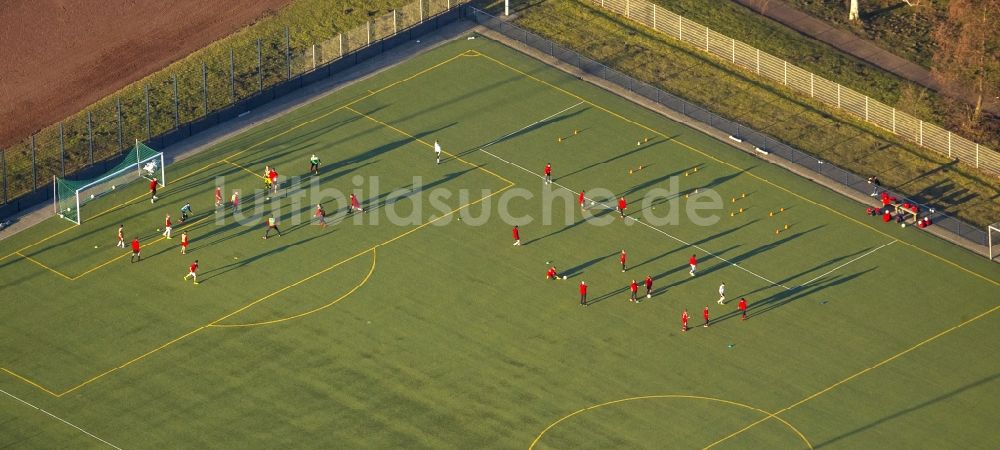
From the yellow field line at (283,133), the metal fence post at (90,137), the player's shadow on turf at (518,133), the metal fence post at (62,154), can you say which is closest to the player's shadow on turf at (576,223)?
the player's shadow on turf at (518,133)

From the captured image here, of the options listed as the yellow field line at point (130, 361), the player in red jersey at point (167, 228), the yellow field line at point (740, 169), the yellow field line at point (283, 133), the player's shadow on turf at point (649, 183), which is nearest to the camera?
the yellow field line at point (130, 361)

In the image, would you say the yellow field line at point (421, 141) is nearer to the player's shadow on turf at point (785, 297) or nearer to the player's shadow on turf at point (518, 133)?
the player's shadow on turf at point (518, 133)

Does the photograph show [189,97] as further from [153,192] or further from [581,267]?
[581,267]


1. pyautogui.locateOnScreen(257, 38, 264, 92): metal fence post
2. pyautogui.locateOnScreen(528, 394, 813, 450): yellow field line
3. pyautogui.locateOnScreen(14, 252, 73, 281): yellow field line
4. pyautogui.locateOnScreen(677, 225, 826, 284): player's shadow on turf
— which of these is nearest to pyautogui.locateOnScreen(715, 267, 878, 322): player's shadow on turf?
pyautogui.locateOnScreen(677, 225, 826, 284): player's shadow on turf

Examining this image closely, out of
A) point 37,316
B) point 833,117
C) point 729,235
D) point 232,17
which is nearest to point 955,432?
point 729,235

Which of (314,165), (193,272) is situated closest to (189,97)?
(314,165)

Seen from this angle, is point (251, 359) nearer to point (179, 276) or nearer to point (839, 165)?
point (179, 276)
